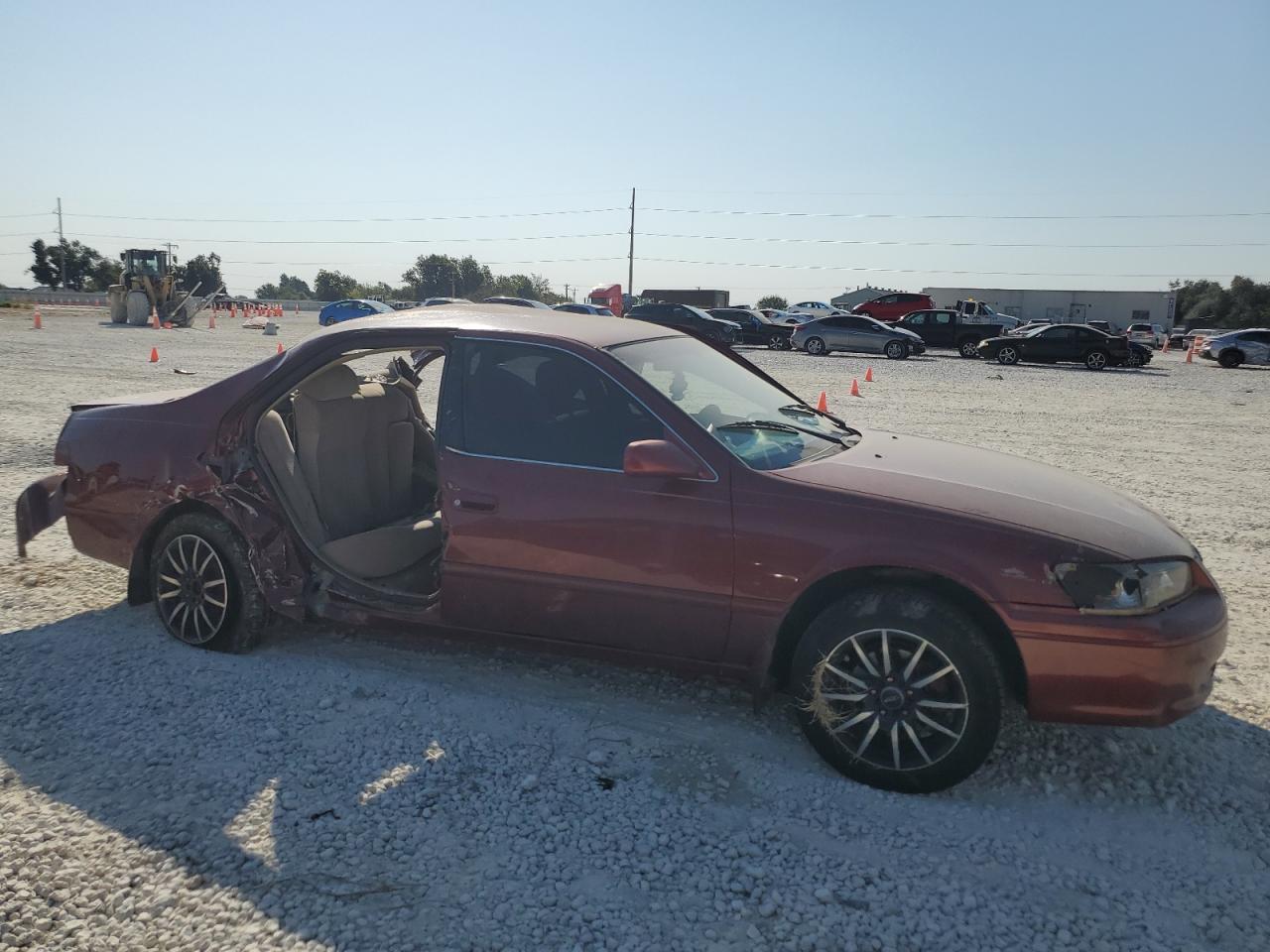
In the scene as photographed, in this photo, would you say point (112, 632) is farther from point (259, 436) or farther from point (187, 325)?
point (187, 325)

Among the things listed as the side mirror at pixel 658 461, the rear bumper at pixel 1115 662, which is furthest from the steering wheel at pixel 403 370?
the rear bumper at pixel 1115 662

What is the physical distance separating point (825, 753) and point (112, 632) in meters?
3.59

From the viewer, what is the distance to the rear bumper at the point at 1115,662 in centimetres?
303

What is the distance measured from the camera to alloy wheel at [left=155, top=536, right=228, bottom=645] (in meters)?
4.27

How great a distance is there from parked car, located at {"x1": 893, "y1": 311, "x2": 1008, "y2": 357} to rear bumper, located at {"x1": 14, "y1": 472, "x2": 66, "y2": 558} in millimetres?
Answer: 30264

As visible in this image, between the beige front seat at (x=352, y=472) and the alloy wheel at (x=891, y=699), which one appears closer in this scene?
the alloy wheel at (x=891, y=699)

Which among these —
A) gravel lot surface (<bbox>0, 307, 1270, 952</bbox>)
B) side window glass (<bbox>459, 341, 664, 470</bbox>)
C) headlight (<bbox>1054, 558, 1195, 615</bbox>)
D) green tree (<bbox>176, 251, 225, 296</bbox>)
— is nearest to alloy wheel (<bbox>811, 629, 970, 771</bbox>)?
gravel lot surface (<bbox>0, 307, 1270, 952</bbox>)

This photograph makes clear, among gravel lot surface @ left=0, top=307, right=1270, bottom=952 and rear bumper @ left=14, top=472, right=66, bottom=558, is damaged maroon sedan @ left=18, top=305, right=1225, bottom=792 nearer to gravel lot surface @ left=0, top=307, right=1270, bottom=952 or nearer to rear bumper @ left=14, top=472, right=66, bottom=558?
rear bumper @ left=14, top=472, right=66, bottom=558

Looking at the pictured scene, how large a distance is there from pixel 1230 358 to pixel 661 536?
3287 centimetres

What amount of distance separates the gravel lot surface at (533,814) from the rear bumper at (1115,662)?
1.34 ft

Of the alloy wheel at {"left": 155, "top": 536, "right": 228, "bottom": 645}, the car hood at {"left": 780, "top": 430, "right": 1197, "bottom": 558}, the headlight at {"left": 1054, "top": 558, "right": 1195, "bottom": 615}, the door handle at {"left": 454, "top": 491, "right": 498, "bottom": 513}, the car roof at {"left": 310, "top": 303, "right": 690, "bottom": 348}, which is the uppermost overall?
the car roof at {"left": 310, "top": 303, "right": 690, "bottom": 348}

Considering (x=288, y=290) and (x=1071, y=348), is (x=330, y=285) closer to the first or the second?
(x=288, y=290)

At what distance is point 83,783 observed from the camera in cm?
320

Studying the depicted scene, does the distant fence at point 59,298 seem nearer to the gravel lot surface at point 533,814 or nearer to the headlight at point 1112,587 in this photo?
the gravel lot surface at point 533,814
